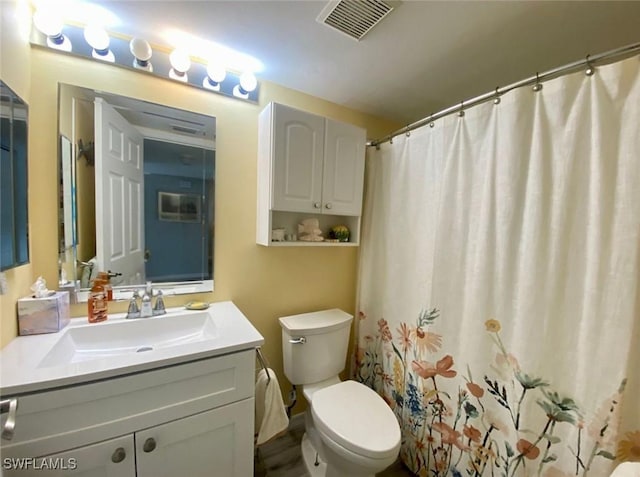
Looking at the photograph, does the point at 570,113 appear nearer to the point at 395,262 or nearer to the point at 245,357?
the point at 395,262

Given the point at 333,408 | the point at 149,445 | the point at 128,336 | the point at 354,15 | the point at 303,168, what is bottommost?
the point at 333,408

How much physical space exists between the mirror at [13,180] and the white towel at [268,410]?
108cm

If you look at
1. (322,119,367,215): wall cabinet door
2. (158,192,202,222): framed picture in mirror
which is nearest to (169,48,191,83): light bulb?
(158,192,202,222): framed picture in mirror

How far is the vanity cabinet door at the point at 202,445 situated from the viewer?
2.98 ft

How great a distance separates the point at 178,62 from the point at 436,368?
6.50 feet

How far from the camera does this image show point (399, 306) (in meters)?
1.54

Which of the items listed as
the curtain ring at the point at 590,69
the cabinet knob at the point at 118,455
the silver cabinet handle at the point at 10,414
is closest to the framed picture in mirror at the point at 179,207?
the silver cabinet handle at the point at 10,414

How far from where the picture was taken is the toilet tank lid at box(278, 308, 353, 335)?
4.81 ft

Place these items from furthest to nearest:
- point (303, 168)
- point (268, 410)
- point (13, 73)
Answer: point (303, 168) < point (268, 410) < point (13, 73)

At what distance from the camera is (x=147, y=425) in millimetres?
889

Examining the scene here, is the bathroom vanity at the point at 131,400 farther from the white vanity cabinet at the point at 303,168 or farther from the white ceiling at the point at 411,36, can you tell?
the white ceiling at the point at 411,36

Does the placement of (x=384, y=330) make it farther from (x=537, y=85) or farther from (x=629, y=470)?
(x=537, y=85)

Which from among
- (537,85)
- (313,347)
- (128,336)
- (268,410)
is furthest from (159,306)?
(537,85)

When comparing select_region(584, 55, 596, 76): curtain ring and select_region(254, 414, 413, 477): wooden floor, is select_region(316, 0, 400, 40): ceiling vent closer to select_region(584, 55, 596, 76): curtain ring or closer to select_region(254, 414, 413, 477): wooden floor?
select_region(584, 55, 596, 76): curtain ring
